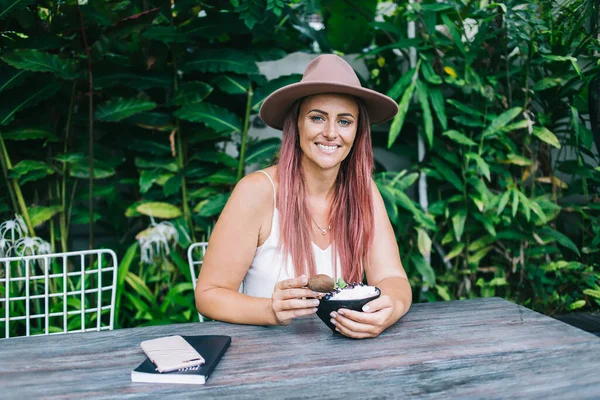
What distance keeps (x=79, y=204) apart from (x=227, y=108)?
94 centimetres

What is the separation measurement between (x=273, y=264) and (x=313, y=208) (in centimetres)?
23

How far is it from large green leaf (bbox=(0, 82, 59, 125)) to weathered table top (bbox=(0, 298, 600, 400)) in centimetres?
152

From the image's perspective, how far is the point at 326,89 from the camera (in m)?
1.64

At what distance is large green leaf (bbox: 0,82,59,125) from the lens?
251 centimetres

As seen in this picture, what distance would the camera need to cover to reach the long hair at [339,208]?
172cm

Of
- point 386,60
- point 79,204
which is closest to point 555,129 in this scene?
point 386,60

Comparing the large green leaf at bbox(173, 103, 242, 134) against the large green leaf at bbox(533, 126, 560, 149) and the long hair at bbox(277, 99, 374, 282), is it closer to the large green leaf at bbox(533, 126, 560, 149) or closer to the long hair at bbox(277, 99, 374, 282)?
the long hair at bbox(277, 99, 374, 282)

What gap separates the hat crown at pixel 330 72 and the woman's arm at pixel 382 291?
0.41 meters

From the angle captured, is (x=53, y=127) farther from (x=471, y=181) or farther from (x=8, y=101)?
(x=471, y=181)

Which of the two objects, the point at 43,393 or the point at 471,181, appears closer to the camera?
the point at 43,393

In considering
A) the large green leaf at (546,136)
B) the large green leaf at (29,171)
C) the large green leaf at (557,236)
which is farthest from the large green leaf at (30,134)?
the large green leaf at (557,236)

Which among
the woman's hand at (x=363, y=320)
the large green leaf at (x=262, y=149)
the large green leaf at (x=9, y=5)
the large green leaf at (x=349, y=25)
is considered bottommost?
the woman's hand at (x=363, y=320)

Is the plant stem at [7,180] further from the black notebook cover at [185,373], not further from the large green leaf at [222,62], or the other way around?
the black notebook cover at [185,373]

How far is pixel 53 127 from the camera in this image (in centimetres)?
275
